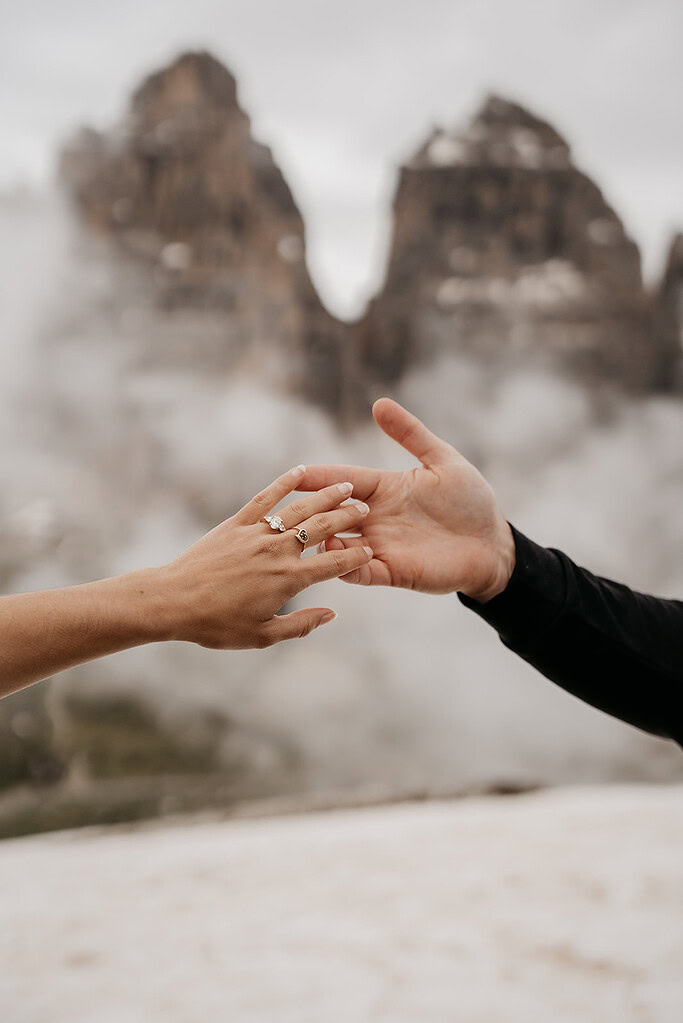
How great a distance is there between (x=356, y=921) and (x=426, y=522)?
121 centimetres

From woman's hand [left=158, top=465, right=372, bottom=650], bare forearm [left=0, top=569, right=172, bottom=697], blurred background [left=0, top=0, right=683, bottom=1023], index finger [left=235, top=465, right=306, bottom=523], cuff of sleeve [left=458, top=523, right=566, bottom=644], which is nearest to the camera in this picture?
bare forearm [left=0, top=569, right=172, bottom=697]

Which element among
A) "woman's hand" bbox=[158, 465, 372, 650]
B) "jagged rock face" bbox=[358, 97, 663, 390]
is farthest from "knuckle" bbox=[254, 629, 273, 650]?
"jagged rock face" bbox=[358, 97, 663, 390]

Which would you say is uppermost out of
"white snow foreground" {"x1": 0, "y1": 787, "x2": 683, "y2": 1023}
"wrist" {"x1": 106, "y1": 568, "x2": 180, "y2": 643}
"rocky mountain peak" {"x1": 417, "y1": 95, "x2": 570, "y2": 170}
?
"rocky mountain peak" {"x1": 417, "y1": 95, "x2": 570, "y2": 170}

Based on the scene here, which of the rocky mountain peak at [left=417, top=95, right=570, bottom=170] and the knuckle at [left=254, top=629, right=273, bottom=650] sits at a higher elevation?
the rocky mountain peak at [left=417, top=95, right=570, bottom=170]

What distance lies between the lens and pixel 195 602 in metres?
1.32

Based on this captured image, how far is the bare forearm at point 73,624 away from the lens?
48.3 inches

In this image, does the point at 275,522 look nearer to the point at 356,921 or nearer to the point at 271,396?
the point at 356,921

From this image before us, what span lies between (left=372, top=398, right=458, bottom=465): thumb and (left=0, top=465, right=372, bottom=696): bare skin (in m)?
0.29

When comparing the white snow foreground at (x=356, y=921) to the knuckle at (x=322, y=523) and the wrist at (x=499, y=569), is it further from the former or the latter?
the knuckle at (x=322, y=523)

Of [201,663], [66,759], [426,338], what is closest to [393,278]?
[426,338]

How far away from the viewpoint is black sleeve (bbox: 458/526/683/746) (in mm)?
1652

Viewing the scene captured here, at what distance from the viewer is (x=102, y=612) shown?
1.27 metres

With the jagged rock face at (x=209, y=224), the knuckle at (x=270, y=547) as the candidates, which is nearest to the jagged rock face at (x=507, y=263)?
the jagged rock face at (x=209, y=224)

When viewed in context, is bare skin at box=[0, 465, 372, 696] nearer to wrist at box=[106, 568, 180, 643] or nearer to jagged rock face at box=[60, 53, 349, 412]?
wrist at box=[106, 568, 180, 643]
